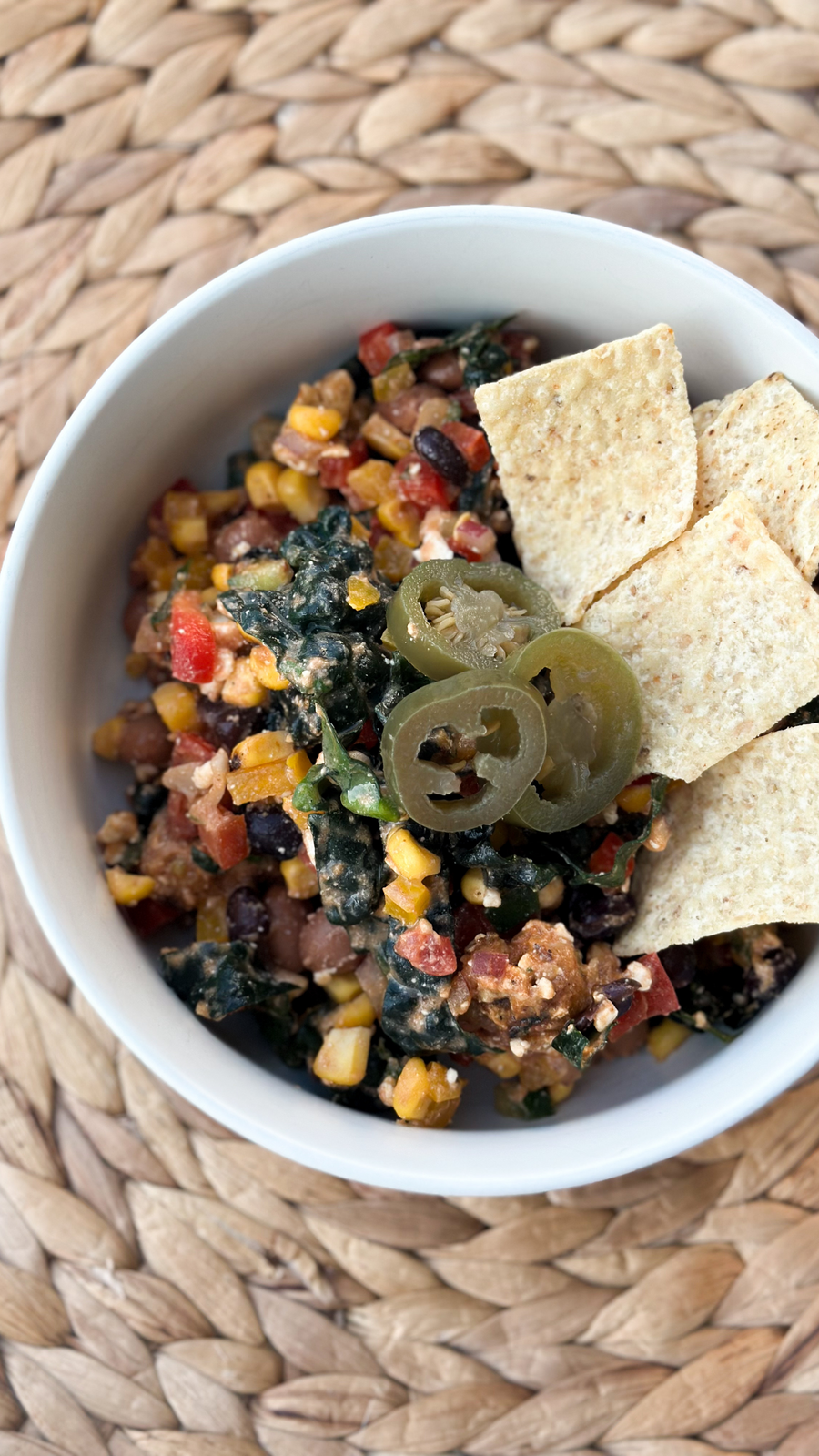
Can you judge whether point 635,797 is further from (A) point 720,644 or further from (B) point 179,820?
(B) point 179,820

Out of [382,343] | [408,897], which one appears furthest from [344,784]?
[382,343]

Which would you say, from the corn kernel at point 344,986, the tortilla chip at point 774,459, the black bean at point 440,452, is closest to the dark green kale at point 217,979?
the corn kernel at point 344,986

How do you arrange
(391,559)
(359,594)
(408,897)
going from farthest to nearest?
1. (391,559)
2. (359,594)
3. (408,897)

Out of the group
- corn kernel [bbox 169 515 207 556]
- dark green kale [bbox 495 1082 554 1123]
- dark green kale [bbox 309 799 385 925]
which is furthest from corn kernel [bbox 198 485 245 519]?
dark green kale [bbox 495 1082 554 1123]

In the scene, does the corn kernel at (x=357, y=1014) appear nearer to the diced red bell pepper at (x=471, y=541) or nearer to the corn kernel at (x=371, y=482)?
the diced red bell pepper at (x=471, y=541)

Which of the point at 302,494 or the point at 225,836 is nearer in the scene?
the point at 225,836

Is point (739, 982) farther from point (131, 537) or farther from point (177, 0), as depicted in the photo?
point (177, 0)

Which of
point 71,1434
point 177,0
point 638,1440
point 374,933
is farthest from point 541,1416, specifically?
point 177,0

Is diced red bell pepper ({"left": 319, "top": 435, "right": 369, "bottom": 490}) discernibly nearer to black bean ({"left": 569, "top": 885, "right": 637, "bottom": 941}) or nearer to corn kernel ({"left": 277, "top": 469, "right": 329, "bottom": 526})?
corn kernel ({"left": 277, "top": 469, "right": 329, "bottom": 526})
